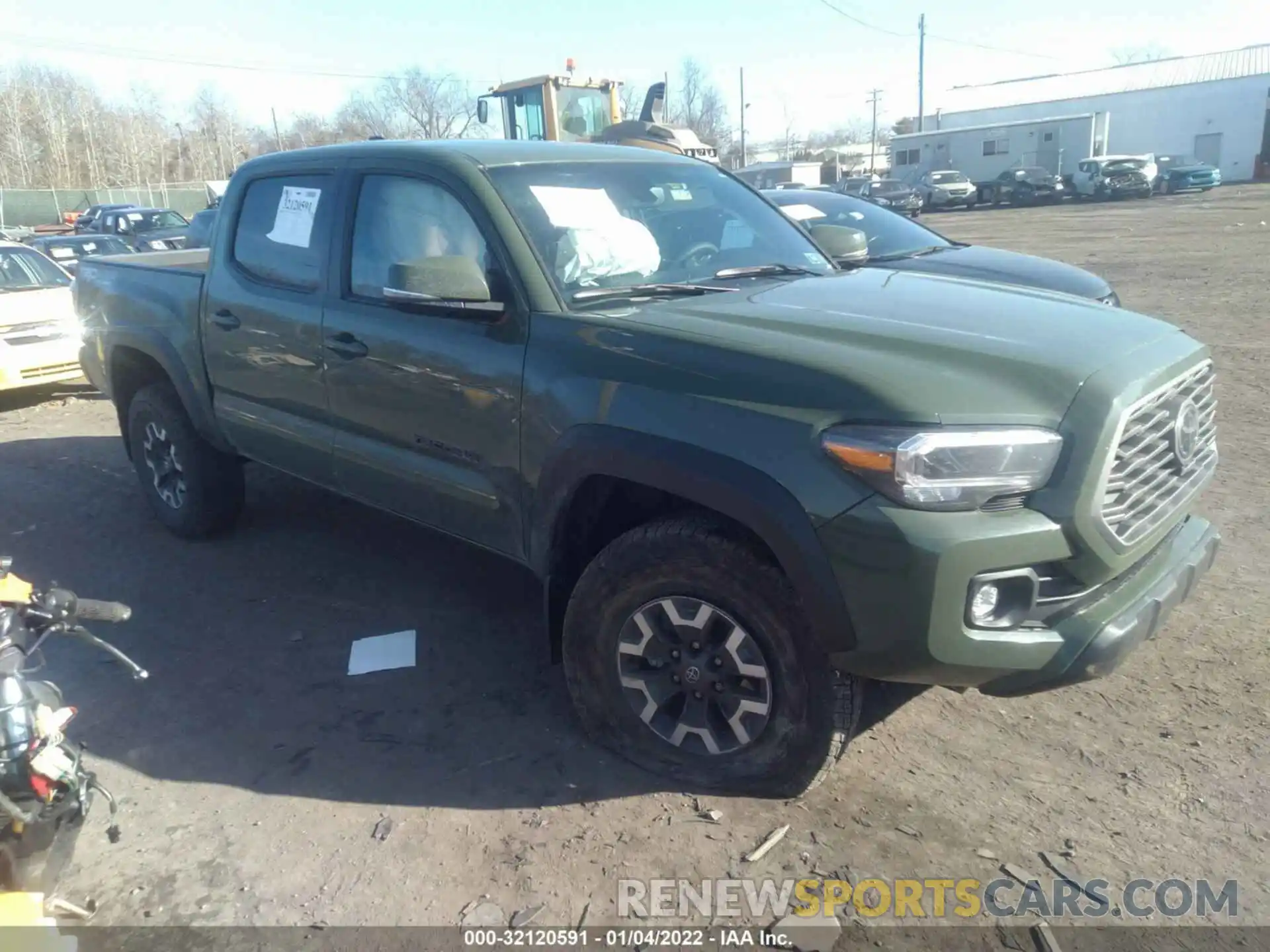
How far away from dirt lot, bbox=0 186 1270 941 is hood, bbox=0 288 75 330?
17.0 feet

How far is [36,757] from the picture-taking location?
254 centimetres

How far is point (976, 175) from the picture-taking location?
4362cm

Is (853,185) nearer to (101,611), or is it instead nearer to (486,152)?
(486,152)

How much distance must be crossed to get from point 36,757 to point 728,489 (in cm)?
191

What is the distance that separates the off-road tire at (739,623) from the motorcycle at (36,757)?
1.29 meters

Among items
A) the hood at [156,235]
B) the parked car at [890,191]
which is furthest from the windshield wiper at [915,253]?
the parked car at [890,191]

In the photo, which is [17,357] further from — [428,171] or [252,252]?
[428,171]

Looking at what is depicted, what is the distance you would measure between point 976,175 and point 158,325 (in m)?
44.2

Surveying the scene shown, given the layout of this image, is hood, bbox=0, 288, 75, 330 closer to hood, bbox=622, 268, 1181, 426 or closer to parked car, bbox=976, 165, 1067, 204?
hood, bbox=622, 268, 1181, 426

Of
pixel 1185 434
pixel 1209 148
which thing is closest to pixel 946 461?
pixel 1185 434

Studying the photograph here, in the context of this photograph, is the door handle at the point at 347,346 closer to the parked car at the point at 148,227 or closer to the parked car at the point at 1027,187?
the parked car at the point at 148,227

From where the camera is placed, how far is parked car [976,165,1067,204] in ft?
128

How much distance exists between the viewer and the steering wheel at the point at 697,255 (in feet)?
11.9

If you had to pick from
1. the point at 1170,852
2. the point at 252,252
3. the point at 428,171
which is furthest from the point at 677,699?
the point at 252,252
